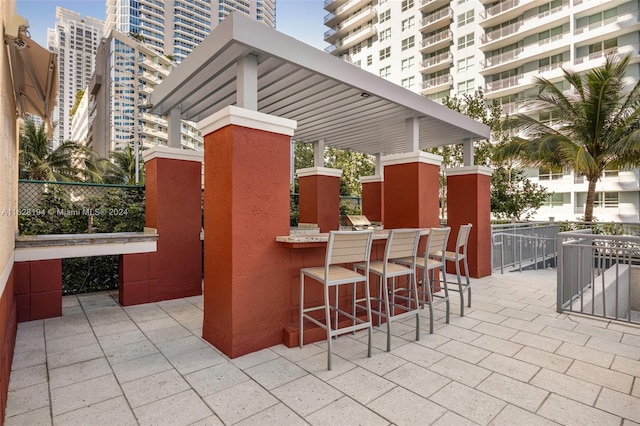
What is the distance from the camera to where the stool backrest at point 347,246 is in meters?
2.83

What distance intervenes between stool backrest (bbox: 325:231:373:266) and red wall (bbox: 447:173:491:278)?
14.2ft

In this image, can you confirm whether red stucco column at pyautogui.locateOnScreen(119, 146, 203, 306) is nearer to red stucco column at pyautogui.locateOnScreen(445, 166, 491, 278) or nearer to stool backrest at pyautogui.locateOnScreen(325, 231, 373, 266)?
stool backrest at pyautogui.locateOnScreen(325, 231, 373, 266)

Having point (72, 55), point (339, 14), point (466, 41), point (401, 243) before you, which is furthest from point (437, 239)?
point (72, 55)

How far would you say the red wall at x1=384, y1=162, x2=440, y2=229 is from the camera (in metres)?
5.23

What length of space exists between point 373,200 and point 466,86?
74.2 ft

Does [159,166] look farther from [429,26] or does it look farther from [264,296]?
[429,26]

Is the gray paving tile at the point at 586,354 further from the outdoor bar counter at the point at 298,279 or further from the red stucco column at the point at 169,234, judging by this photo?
the red stucco column at the point at 169,234

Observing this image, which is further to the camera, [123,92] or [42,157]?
[123,92]

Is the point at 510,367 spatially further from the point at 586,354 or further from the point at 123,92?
the point at 123,92

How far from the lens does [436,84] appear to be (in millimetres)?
27938

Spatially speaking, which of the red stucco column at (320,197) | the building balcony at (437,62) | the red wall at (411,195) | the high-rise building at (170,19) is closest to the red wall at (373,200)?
the red stucco column at (320,197)

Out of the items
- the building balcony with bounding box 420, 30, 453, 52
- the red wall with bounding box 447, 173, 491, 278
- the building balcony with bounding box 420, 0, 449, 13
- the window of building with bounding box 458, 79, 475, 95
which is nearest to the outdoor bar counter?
the red wall with bounding box 447, 173, 491, 278

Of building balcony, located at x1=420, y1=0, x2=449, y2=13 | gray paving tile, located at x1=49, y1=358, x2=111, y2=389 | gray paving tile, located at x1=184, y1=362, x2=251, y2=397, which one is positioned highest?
building balcony, located at x1=420, y1=0, x2=449, y2=13

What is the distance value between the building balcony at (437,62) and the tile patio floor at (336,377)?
27935 millimetres
